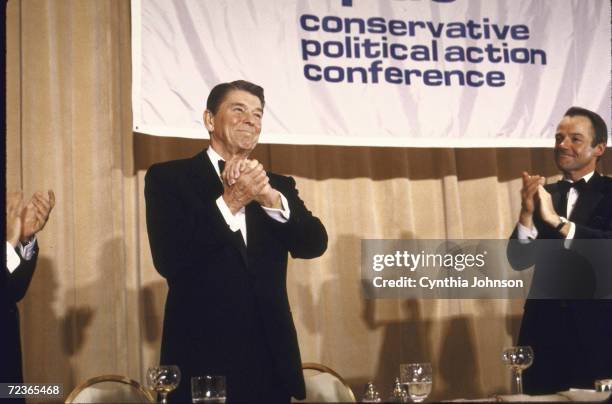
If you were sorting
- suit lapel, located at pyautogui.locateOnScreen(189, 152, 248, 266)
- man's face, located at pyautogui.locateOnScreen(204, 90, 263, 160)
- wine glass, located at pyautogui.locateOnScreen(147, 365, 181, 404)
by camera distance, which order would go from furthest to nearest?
man's face, located at pyautogui.locateOnScreen(204, 90, 263, 160)
suit lapel, located at pyautogui.locateOnScreen(189, 152, 248, 266)
wine glass, located at pyautogui.locateOnScreen(147, 365, 181, 404)

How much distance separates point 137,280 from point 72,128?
0.85 metres

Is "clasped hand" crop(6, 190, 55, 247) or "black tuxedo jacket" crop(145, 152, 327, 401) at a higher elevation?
"clasped hand" crop(6, 190, 55, 247)

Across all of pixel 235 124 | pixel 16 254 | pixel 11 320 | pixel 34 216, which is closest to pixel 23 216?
pixel 34 216

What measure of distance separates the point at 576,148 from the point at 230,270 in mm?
2188

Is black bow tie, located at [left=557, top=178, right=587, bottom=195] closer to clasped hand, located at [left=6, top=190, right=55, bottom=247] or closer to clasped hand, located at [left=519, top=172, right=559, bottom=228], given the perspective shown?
clasped hand, located at [left=519, top=172, right=559, bottom=228]

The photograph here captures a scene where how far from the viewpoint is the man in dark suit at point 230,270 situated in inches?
152

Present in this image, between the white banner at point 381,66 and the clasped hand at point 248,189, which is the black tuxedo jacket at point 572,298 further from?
the clasped hand at point 248,189

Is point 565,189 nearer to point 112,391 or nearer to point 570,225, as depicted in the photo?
point 570,225

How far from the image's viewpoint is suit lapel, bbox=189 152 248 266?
3.97 m

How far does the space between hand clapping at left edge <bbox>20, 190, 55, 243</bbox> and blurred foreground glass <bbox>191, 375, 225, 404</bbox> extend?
4.84 feet

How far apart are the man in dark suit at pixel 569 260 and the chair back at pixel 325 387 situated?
1170 mm

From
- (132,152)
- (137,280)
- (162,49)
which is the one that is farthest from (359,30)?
(137,280)

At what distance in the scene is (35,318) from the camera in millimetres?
4367

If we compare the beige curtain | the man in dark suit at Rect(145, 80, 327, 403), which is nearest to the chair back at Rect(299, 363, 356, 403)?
the man in dark suit at Rect(145, 80, 327, 403)
